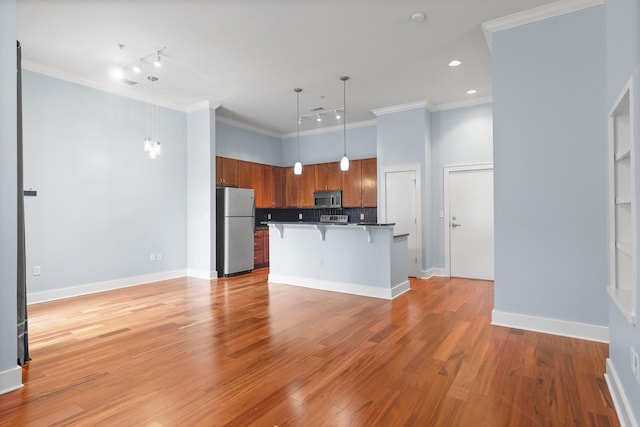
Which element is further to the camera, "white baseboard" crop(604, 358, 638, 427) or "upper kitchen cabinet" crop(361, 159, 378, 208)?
"upper kitchen cabinet" crop(361, 159, 378, 208)

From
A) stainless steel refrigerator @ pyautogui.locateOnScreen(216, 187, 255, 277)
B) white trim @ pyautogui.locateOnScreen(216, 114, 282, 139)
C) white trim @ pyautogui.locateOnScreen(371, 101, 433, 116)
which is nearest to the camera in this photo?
white trim @ pyautogui.locateOnScreen(371, 101, 433, 116)

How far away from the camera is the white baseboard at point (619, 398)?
1.75 m

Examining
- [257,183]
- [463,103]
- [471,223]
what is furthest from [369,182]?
[257,183]

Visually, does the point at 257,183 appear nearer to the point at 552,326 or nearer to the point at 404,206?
the point at 404,206

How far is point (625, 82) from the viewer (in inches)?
72.8

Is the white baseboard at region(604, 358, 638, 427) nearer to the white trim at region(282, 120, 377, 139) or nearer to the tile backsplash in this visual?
the tile backsplash

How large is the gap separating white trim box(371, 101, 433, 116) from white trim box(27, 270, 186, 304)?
4723 mm

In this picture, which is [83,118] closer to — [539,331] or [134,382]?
[134,382]

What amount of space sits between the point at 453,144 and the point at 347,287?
10.5 feet

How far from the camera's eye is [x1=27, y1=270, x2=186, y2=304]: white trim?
4.46 metres

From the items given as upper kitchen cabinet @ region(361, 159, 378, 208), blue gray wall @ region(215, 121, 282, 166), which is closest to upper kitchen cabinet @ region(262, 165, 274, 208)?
blue gray wall @ region(215, 121, 282, 166)

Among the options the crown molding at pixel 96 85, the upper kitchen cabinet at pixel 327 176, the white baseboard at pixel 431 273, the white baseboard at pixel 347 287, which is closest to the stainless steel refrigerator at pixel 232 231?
the white baseboard at pixel 347 287

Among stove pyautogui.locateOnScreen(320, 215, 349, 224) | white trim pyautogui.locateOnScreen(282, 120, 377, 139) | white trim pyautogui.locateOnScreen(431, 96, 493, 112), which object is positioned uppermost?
white trim pyautogui.locateOnScreen(282, 120, 377, 139)

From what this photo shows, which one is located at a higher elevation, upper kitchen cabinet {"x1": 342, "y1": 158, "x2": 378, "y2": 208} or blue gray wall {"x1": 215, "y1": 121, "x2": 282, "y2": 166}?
blue gray wall {"x1": 215, "y1": 121, "x2": 282, "y2": 166}
